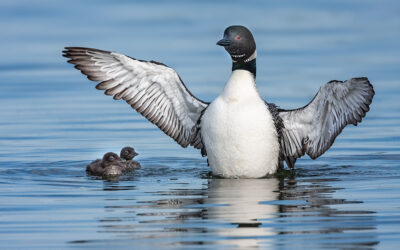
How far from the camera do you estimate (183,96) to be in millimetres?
14516

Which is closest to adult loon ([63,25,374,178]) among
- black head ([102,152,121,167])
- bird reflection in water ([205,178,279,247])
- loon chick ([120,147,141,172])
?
bird reflection in water ([205,178,279,247])

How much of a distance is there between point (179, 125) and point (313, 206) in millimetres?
4056

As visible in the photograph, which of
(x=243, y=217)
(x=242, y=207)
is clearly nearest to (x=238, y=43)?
(x=242, y=207)

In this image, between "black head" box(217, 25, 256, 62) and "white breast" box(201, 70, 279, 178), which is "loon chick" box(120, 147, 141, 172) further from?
"black head" box(217, 25, 256, 62)

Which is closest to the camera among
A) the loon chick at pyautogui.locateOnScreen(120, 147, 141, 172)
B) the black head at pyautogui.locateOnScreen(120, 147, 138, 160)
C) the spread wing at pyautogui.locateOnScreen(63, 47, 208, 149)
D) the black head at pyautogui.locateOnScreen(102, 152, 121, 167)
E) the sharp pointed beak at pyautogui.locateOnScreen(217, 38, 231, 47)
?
the sharp pointed beak at pyautogui.locateOnScreen(217, 38, 231, 47)

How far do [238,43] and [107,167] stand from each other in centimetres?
226

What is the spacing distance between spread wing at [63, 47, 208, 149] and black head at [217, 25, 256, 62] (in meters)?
0.78

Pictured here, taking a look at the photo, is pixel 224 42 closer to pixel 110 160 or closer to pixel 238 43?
pixel 238 43

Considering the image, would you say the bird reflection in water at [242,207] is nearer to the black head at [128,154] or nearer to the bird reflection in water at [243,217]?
the bird reflection in water at [243,217]

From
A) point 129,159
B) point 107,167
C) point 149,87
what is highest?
point 149,87

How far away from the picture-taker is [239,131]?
44.0ft

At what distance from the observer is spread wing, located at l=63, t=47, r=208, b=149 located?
1412 cm

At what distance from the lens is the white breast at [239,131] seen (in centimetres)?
1341

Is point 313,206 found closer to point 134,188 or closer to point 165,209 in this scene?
point 165,209
